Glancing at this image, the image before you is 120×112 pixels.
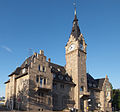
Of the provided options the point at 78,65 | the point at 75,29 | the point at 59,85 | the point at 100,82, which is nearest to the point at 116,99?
the point at 100,82

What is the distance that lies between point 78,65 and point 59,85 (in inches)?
426

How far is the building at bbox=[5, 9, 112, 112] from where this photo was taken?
47650mm

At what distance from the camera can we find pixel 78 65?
61906 mm

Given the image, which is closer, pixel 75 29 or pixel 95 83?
pixel 75 29

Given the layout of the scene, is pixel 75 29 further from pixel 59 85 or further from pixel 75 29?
pixel 59 85

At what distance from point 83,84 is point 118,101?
29396 mm

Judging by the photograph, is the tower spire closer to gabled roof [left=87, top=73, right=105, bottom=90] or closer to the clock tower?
the clock tower

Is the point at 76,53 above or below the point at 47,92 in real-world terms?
above

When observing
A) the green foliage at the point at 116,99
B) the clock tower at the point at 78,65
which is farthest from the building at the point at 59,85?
the green foliage at the point at 116,99

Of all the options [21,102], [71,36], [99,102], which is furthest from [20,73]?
[99,102]

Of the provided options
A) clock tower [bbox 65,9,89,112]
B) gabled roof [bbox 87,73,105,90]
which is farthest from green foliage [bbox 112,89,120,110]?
clock tower [bbox 65,9,89,112]

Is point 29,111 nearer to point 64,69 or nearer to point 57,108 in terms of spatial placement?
point 57,108

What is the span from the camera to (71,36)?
6812cm

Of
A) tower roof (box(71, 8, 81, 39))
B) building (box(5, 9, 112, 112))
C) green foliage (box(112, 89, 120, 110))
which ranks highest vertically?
tower roof (box(71, 8, 81, 39))
